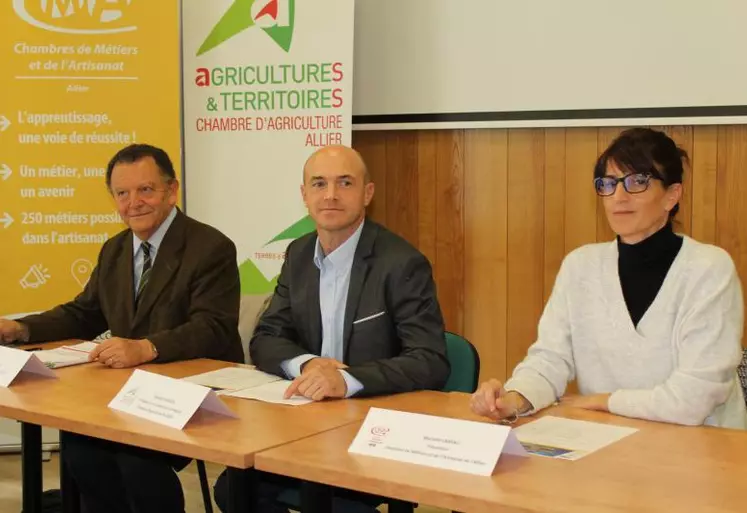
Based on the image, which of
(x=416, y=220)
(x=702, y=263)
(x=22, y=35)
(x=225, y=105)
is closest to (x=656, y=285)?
(x=702, y=263)

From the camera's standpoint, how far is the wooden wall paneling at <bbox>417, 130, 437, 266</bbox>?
4.52 metres

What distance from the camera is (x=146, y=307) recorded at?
126 inches

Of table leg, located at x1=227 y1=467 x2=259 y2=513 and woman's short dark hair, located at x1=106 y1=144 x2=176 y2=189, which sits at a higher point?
woman's short dark hair, located at x1=106 y1=144 x2=176 y2=189

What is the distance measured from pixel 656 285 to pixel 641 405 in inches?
12.7

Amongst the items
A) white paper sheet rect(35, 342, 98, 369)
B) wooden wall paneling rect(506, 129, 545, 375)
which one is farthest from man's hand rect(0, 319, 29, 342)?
wooden wall paneling rect(506, 129, 545, 375)

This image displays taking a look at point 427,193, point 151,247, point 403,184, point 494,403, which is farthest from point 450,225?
point 494,403

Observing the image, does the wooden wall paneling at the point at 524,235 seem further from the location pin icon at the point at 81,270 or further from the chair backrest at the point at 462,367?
the location pin icon at the point at 81,270

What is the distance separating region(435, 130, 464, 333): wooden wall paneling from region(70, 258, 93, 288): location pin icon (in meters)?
1.60

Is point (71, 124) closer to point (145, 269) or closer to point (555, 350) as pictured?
point (145, 269)

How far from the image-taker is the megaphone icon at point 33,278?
4.47 m

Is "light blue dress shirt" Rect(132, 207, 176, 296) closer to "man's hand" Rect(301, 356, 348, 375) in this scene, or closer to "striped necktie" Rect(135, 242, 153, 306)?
"striped necktie" Rect(135, 242, 153, 306)

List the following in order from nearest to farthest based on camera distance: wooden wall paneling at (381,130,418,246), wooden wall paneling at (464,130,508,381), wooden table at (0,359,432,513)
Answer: wooden table at (0,359,432,513), wooden wall paneling at (464,130,508,381), wooden wall paneling at (381,130,418,246)

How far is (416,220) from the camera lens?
4.63 m

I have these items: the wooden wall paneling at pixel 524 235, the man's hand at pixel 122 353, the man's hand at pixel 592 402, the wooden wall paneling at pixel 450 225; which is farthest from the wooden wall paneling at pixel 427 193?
the man's hand at pixel 592 402
